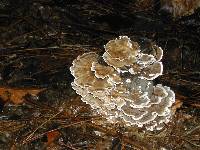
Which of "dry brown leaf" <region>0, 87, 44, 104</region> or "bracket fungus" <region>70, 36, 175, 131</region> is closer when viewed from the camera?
"bracket fungus" <region>70, 36, 175, 131</region>

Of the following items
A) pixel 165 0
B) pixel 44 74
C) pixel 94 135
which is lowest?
pixel 94 135

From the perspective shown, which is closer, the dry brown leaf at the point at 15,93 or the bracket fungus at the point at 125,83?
the bracket fungus at the point at 125,83

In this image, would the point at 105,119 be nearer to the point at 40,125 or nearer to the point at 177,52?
the point at 40,125

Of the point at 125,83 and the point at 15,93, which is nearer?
the point at 125,83

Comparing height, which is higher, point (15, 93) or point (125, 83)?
point (125, 83)

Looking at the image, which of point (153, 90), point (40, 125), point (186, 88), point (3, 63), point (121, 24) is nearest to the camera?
point (153, 90)

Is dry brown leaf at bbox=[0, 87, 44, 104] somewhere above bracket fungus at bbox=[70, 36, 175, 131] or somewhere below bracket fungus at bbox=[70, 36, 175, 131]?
below

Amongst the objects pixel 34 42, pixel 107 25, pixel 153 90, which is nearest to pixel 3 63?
pixel 34 42

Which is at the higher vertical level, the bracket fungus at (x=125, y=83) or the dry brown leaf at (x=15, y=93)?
the bracket fungus at (x=125, y=83)
